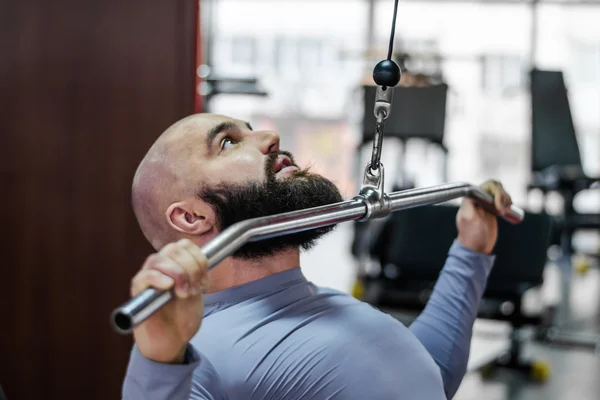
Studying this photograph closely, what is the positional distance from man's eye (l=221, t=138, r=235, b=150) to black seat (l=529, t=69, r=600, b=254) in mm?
3734

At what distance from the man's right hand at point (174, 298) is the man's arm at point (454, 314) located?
63cm

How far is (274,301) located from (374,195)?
222 millimetres

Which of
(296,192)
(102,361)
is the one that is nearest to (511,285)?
(102,361)

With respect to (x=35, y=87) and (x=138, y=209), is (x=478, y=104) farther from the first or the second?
(x=138, y=209)

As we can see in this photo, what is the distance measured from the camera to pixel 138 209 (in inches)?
46.4

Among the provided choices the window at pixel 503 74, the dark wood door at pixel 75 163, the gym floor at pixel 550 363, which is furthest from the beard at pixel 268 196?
the window at pixel 503 74

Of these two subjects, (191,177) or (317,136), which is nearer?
(191,177)

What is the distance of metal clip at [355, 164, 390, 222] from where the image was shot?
96cm

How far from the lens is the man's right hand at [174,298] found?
0.61 meters

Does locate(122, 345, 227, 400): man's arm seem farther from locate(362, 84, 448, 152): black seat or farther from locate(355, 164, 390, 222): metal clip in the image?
locate(362, 84, 448, 152): black seat

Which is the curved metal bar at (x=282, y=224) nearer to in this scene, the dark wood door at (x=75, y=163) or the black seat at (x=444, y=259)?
the dark wood door at (x=75, y=163)

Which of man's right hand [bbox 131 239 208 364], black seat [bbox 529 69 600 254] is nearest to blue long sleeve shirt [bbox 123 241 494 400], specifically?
man's right hand [bbox 131 239 208 364]

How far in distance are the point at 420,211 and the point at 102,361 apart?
5.11 ft

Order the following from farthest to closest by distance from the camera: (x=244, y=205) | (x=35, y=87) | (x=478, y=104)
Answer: (x=478, y=104) < (x=35, y=87) < (x=244, y=205)
